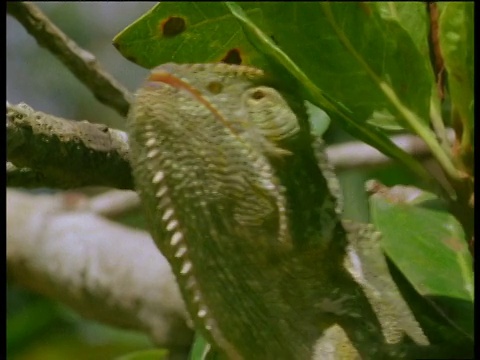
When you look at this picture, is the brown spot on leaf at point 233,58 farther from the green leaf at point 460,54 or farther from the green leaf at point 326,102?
the green leaf at point 460,54

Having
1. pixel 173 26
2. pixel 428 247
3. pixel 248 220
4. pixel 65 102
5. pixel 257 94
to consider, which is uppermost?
pixel 173 26

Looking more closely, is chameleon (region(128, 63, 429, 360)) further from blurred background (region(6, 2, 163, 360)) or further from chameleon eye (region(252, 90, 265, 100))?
blurred background (region(6, 2, 163, 360))

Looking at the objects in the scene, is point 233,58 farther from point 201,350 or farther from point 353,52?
point 201,350

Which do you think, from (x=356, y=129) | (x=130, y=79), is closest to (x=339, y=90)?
(x=356, y=129)

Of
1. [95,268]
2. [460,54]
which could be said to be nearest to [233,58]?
[460,54]

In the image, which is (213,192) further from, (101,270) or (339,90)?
(101,270)

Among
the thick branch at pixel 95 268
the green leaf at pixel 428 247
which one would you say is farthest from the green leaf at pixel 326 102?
the thick branch at pixel 95 268
